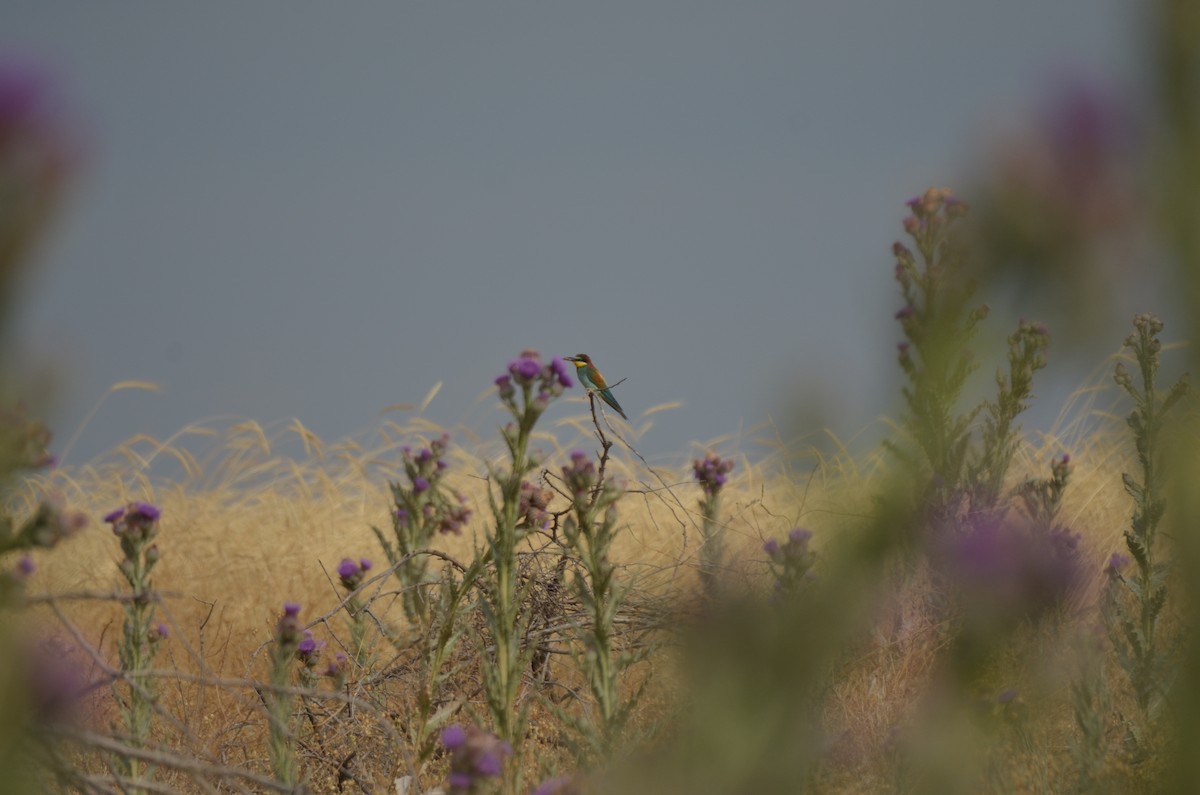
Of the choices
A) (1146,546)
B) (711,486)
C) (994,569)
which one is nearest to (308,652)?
(711,486)

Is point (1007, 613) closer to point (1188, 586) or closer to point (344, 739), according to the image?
point (1188, 586)

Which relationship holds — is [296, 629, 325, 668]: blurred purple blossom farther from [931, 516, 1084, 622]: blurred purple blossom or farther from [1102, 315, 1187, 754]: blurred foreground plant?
[931, 516, 1084, 622]: blurred purple blossom

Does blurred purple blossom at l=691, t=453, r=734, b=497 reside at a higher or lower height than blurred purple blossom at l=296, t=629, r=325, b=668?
higher

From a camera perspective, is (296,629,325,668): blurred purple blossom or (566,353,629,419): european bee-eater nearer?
(296,629,325,668): blurred purple blossom

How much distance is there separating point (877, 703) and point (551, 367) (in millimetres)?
Answer: 2225

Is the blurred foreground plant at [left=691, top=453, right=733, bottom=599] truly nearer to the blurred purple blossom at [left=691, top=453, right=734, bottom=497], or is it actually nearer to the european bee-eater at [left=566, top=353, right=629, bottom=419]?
the blurred purple blossom at [left=691, top=453, right=734, bottom=497]

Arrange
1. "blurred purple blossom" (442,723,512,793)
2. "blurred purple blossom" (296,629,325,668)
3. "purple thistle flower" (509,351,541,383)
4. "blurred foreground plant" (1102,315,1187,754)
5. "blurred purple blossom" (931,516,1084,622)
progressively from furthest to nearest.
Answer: "blurred purple blossom" (296,629,325,668) < "blurred foreground plant" (1102,315,1187,754) < "purple thistle flower" (509,351,541,383) < "blurred purple blossom" (442,723,512,793) < "blurred purple blossom" (931,516,1084,622)

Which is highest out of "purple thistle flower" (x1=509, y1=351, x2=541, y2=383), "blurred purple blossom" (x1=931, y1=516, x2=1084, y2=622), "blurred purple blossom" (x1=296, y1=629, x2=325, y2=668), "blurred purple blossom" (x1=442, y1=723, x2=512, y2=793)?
"purple thistle flower" (x1=509, y1=351, x2=541, y2=383)

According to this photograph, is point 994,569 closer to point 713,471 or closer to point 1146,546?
point 1146,546

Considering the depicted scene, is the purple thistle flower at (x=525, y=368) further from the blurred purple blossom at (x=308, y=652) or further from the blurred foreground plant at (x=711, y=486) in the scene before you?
the blurred foreground plant at (x=711, y=486)

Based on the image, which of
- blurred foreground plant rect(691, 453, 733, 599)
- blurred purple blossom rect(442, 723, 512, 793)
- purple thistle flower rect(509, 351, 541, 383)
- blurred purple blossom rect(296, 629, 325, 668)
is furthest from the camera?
blurred foreground plant rect(691, 453, 733, 599)

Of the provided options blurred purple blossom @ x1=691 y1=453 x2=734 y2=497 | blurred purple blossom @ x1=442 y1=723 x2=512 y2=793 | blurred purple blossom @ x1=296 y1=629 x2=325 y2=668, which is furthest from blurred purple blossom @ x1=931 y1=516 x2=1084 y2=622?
blurred purple blossom @ x1=691 y1=453 x2=734 y2=497

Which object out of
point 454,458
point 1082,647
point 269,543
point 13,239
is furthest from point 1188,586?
point 454,458

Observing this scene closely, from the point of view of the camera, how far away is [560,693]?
4246mm
